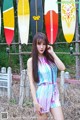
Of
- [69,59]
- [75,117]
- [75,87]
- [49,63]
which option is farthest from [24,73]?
[69,59]

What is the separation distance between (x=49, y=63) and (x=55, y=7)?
3.74 meters

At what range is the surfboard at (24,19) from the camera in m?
7.28

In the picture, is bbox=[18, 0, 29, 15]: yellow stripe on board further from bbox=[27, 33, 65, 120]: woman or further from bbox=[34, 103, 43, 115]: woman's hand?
bbox=[34, 103, 43, 115]: woman's hand

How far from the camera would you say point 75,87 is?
5625 mm

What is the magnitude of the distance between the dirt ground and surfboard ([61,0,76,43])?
137cm

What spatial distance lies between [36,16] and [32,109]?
2.42m

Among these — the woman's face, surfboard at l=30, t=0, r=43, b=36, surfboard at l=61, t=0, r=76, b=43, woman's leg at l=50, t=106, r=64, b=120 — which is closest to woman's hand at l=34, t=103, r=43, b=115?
woman's leg at l=50, t=106, r=64, b=120

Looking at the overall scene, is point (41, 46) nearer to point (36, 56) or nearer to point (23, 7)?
point (36, 56)

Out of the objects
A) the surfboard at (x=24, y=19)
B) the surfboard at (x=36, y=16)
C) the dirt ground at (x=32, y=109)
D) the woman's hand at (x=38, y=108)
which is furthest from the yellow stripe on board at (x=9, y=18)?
the woman's hand at (x=38, y=108)

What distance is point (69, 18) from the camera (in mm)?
6703

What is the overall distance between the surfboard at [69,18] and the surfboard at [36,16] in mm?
538

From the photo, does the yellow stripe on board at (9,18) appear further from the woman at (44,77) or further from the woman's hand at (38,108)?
the woman's hand at (38,108)

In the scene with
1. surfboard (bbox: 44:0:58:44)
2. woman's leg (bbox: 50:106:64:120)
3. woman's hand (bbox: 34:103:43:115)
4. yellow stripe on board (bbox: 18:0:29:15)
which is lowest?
woman's leg (bbox: 50:106:64:120)

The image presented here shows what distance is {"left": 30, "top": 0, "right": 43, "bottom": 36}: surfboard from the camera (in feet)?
23.2
